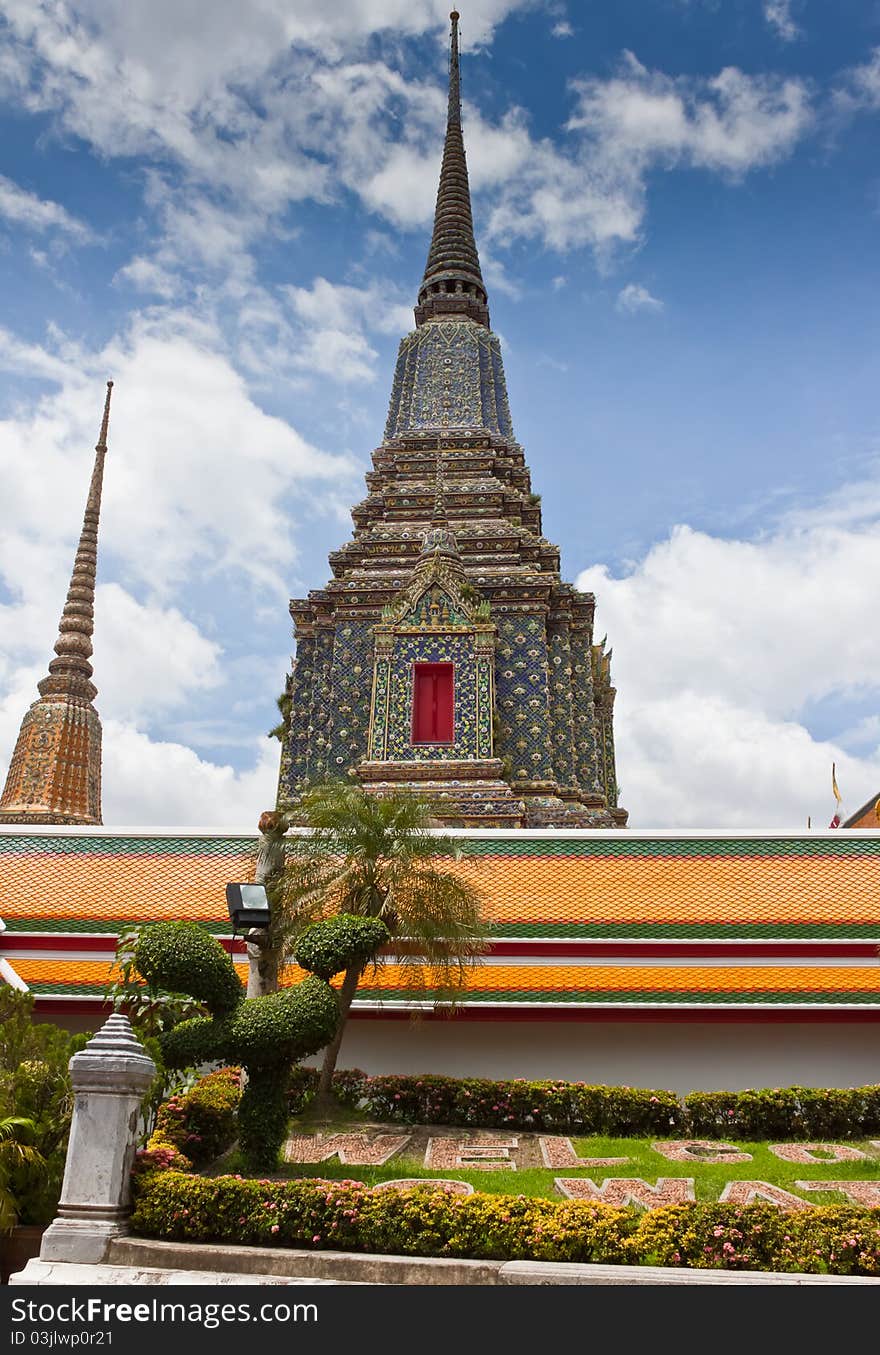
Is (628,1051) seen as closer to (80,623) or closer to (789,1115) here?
(789,1115)

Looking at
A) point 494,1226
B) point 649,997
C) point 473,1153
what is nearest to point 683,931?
point 649,997

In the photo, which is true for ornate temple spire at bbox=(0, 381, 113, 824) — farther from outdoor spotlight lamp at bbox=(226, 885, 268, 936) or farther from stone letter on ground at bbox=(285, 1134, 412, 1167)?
outdoor spotlight lamp at bbox=(226, 885, 268, 936)

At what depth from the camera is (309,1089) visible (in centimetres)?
991

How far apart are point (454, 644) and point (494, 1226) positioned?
13140 mm

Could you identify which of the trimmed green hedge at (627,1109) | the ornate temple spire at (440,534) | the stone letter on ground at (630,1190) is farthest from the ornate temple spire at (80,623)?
the stone letter on ground at (630,1190)

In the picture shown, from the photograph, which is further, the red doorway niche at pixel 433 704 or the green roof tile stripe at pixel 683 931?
the red doorway niche at pixel 433 704

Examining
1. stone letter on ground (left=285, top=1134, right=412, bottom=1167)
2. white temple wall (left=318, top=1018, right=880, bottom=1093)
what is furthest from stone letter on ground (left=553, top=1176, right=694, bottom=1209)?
white temple wall (left=318, top=1018, right=880, bottom=1093)

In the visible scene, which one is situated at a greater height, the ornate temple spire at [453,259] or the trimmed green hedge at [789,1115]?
the ornate temple spire at [453,259]

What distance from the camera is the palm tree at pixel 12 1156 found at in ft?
21.5

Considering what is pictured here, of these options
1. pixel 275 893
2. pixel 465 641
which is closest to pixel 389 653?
pixel 465 641

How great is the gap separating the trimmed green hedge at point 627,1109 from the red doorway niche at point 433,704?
321 inches

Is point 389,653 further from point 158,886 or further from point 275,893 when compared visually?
point 275,893

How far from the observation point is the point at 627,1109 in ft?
31.8

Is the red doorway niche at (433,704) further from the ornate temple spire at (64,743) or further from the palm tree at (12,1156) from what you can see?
the palm tree at (12,1156)
